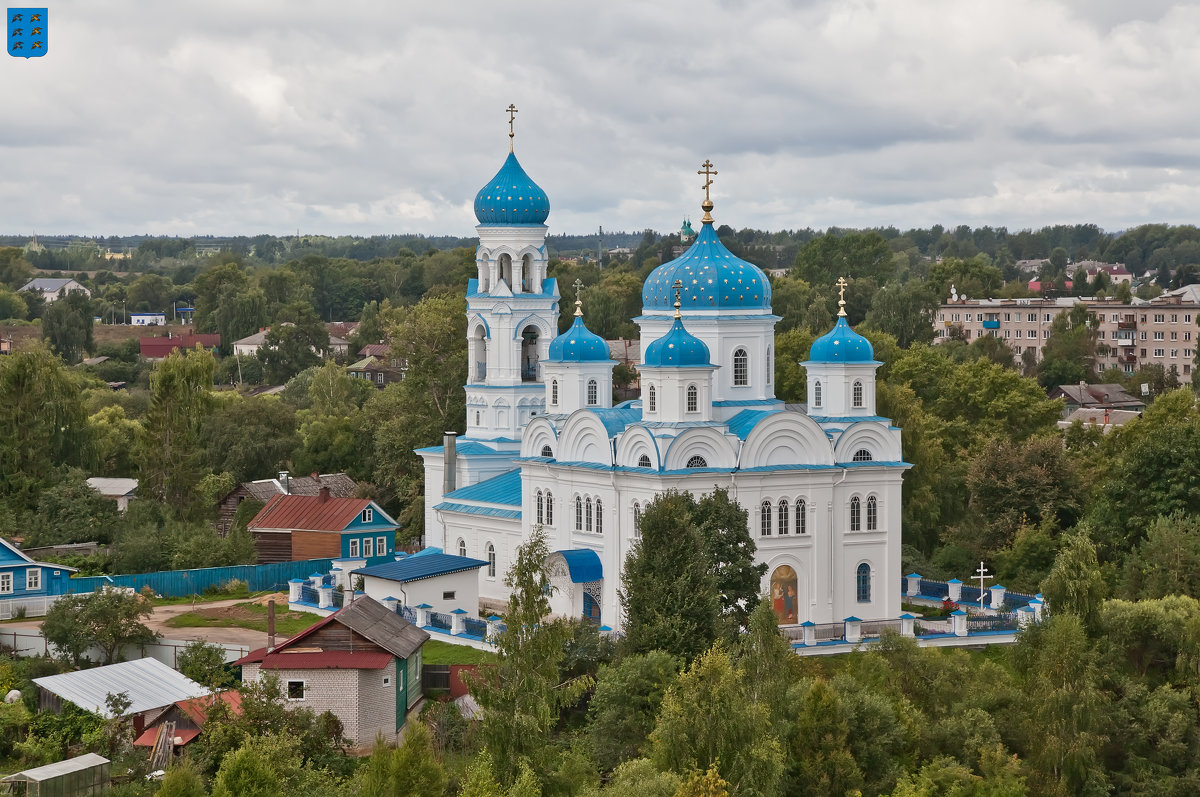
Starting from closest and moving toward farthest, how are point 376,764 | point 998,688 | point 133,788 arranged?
point 376,764, point 133,788, point 998,688

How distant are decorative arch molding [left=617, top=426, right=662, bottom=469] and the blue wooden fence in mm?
9811

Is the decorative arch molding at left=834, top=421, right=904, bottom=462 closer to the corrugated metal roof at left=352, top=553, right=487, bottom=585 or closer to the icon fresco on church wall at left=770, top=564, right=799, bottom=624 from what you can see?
the icon fresco on church wall at left=770, top=564, right=799, bottom=624

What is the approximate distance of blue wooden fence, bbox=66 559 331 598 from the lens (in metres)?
35.7

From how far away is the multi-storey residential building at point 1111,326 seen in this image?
7512cm

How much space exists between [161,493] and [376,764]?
25048 mm

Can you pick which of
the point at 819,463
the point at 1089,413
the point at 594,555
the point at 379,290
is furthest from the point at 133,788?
the point at 379,290

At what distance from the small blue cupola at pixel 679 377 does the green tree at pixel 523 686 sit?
8492 millimetres

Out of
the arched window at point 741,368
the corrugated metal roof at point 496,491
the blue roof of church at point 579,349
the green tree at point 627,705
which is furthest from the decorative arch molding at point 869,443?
the green tree at point 627,705

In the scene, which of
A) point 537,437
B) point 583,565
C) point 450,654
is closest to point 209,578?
point 537,437

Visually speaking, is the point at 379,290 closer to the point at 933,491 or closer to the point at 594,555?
the point at 933,491

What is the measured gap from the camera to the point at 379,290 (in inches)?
4353

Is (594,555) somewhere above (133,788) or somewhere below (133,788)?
above

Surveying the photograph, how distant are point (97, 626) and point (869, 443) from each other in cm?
1317

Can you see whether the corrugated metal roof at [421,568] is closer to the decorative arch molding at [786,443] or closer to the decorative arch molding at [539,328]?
the decorative arch molding at [539,328]
